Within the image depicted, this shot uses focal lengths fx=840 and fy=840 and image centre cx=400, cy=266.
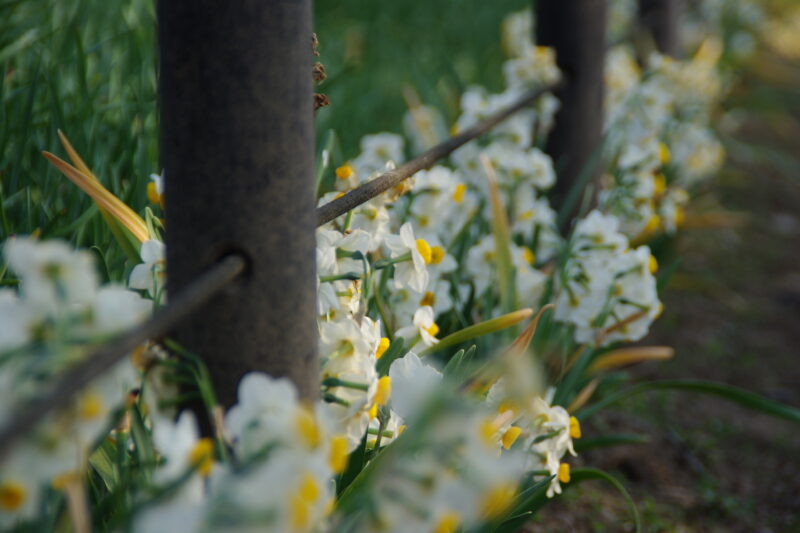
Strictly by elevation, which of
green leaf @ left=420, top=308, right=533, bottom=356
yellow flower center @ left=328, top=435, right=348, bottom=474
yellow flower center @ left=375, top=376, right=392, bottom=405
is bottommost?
green leaf @ left=420, top=308, right=533, bottom=356

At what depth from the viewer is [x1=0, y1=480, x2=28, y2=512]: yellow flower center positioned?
0.52 metres

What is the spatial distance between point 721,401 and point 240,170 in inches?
66.3

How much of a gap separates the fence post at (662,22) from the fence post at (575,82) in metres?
1.17

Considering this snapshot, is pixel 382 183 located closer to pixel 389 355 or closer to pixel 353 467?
pixel 389 355

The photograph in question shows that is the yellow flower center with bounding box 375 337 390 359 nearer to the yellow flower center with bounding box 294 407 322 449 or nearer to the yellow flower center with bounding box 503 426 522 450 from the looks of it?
the yellow flower center with bounding box 503 426 522 450

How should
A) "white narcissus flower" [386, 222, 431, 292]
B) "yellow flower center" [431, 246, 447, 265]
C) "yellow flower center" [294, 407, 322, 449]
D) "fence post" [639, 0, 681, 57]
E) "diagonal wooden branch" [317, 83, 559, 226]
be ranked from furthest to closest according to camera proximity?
"fence post" [639, 0, 681, 57] → "yellow flower center" [431, 246, 447, 265] → "white narcissus flower" [386, 222, 431, 292] → "diagonal wooden branch" [317, 83, 559, 226] → "yellow flower center" [294, 407, 322, 449]

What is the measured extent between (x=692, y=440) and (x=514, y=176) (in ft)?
2.31

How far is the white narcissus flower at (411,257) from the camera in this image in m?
1.01

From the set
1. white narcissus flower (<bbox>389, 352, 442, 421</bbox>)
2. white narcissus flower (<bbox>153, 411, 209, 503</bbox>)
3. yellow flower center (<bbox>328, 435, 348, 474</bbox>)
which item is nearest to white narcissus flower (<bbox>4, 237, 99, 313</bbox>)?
white narcissus flower (<bbox>153, 411, 209, 503</bbox>)

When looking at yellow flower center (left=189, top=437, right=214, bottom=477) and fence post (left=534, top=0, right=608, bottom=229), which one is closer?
yellow flower center (left=189, top=437, right=214, bottom=477)

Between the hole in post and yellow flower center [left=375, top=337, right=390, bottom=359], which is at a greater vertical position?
the hole in post

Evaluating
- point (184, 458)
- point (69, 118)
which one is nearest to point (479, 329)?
point (184, 458)

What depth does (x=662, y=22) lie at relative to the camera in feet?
9.86

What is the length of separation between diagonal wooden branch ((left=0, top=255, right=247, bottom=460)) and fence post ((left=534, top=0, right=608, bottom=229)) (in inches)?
54.5
